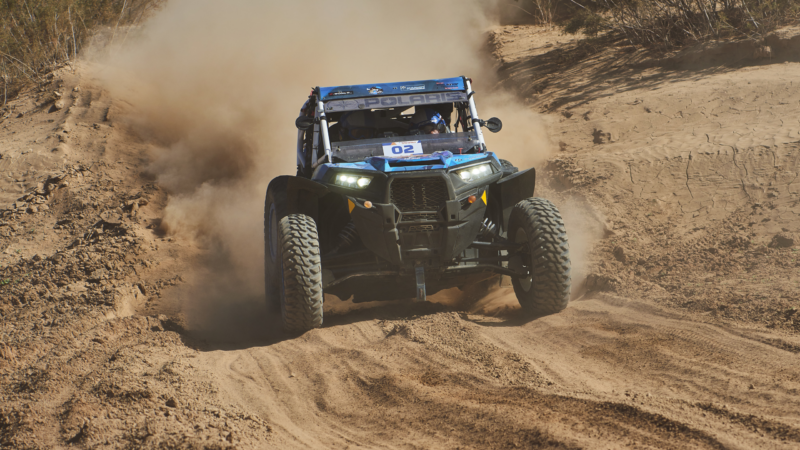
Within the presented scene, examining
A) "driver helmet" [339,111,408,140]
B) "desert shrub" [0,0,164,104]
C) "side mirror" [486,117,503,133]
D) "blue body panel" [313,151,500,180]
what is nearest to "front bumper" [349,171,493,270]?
"blue body panel" [313,151,500,180]

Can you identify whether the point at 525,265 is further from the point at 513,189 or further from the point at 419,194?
the point at 419,194

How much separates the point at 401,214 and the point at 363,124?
5.86 ft

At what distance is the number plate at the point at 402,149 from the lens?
6.21m

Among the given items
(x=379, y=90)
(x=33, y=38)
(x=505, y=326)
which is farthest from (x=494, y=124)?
(x=33, y=38)

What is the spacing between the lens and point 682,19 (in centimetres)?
1441

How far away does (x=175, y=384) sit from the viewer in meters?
4.43

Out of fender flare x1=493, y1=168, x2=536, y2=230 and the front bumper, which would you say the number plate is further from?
fender flare x1=493, y1=168, x2=536, y2=230

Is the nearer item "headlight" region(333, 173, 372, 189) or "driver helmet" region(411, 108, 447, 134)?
"headlight" region(333, 173, 372, 189)

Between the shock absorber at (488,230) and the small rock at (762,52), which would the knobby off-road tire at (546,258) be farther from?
the small rock at (762,52)

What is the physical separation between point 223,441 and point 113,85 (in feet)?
46.4

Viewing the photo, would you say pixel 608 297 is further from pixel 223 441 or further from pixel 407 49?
pixel 407 49

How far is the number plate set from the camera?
6211 mm

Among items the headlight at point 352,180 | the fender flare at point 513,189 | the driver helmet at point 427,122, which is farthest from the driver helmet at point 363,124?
the fender flare at point 513,189

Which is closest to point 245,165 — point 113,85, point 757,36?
point 113,85
